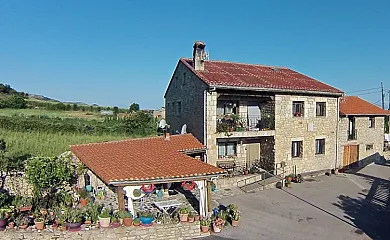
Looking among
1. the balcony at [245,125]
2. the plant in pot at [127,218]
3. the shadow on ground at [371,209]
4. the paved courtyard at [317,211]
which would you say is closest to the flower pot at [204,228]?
the paved courtyard at [317,211]

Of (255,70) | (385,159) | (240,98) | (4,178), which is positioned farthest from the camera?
(385,159)

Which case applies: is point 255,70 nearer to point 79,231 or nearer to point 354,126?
point 354,126

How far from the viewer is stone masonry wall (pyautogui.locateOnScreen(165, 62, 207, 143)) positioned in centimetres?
1850

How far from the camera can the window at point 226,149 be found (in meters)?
19.9

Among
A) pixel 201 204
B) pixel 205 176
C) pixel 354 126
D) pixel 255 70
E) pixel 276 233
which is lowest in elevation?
pixel 276 233

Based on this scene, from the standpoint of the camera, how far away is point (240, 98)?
20156mm

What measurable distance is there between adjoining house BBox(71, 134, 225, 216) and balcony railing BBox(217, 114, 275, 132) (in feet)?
6.65

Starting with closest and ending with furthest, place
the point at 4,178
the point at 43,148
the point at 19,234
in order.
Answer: the point at 19,234
the point at 4,178
the point at 43,148

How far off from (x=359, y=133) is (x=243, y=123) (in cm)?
1300

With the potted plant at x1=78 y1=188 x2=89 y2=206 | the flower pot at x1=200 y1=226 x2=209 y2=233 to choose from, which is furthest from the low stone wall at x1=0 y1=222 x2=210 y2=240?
the potted plant at x1=78 y1=188 x2=89 y2=206

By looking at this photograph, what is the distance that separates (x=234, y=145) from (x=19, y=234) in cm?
1361

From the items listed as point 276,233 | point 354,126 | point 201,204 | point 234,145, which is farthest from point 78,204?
point 354,126

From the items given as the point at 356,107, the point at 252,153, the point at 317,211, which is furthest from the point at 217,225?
the point at 356,107

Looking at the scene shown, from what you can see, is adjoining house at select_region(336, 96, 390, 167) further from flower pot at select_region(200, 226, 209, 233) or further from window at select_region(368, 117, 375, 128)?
flower pot at select_region(200, 226, 209, 233)
